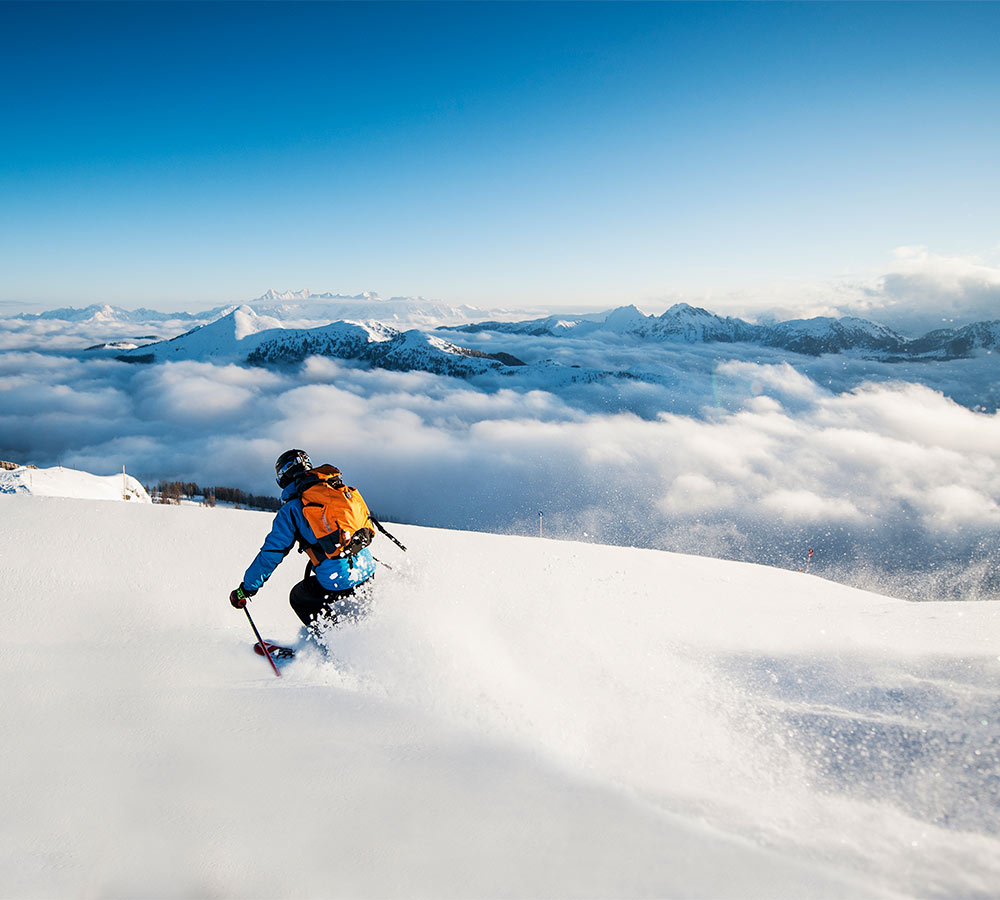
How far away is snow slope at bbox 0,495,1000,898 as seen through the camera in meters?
2.44

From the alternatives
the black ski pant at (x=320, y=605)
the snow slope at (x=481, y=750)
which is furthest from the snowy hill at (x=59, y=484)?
the black ski pant at (x=320, y=605)

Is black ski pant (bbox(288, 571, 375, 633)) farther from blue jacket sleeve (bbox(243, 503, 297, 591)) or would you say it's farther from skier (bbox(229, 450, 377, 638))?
blue jacket sleeve (bbox(243, 503, 297, 591))

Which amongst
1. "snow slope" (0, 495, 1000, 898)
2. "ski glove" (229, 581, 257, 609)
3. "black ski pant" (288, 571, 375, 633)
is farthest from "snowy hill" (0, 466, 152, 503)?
"black ski pant" (288, 571, 375, 633)

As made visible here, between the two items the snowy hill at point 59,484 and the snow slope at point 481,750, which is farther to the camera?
the snowy hill at point 59,484

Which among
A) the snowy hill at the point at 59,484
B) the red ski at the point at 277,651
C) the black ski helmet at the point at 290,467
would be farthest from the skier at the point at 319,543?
the snowy hill at the point at 59,484

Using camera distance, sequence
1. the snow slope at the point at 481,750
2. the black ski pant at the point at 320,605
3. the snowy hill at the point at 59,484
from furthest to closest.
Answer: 1. the snowy hill at the point at 59,484
2. the black ski pant at the point at 320,605
3. the snow slope at the point at 481,750

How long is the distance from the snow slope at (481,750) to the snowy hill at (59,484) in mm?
32356

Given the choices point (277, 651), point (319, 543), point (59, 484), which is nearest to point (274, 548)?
point (319, 543)

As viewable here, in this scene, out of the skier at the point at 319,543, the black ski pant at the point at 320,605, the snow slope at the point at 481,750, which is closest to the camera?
the snow slope at the point at 481,750

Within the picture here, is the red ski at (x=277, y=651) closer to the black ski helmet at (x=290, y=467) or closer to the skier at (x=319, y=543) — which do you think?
the skier at (x=319, y=543)

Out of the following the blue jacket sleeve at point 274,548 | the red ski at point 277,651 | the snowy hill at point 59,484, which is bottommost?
the snowy hill at point 59,484

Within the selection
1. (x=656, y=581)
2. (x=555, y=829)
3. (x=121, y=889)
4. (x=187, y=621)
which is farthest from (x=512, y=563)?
(x=121, y=889)

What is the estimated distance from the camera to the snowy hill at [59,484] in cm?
3488

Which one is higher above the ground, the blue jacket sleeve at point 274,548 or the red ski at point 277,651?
the blue jacket sleeve at point 274,548
